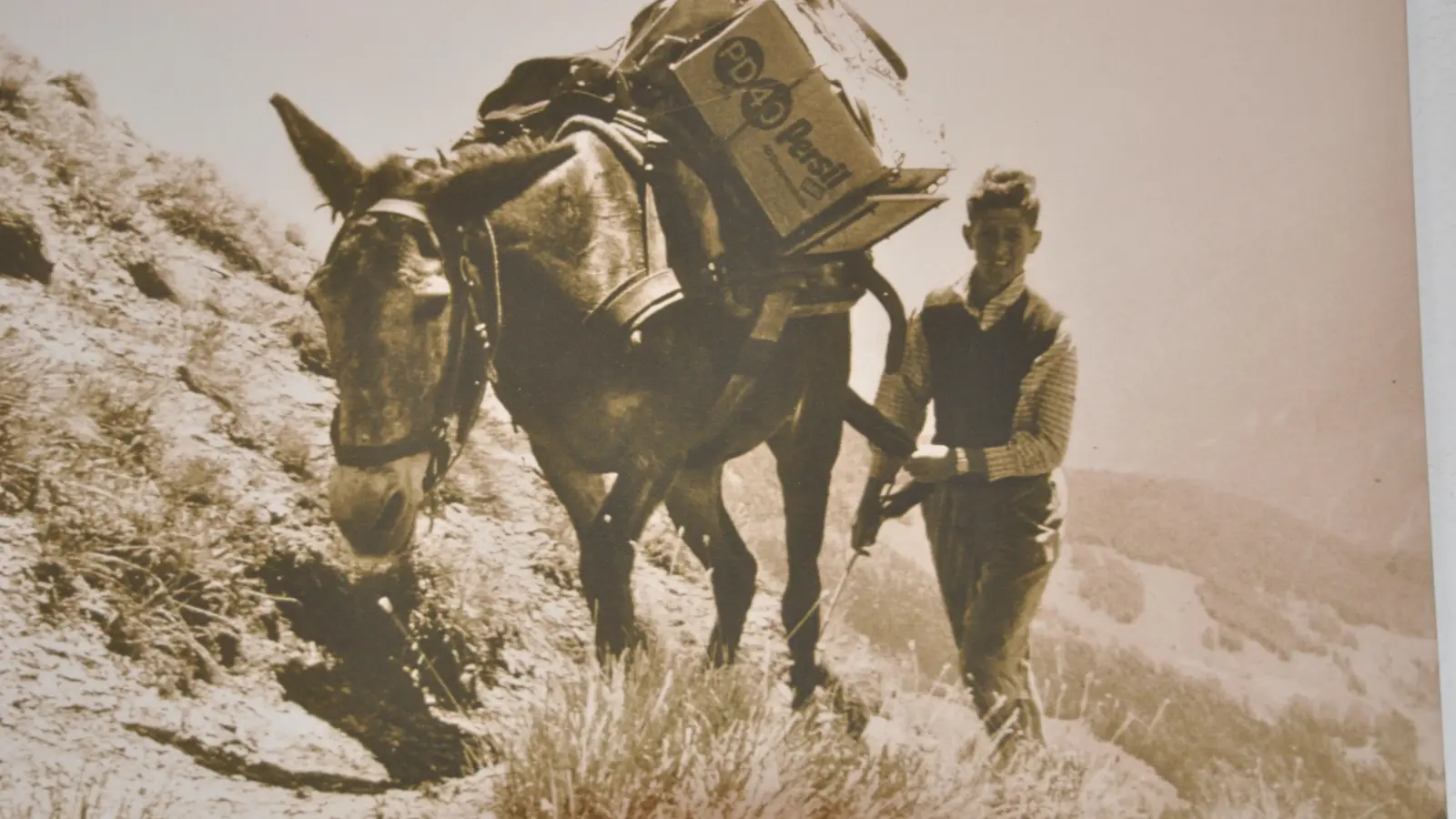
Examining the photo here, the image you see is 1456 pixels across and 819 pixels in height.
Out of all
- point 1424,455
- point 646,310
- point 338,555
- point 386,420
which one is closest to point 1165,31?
point 1424,455

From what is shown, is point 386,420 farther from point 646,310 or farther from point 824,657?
point 824,657

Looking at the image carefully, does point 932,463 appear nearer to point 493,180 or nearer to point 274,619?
point 493,180

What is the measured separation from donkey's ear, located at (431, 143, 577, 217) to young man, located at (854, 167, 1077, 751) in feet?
3.26

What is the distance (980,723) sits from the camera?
2.56m

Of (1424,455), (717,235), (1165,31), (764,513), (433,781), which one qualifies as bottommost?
(433,781)

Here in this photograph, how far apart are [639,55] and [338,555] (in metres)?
1.42

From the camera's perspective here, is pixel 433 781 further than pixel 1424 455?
No

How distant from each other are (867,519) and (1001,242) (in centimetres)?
79

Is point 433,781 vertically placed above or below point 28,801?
above

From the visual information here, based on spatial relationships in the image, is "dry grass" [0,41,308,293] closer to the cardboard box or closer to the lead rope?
the cardboard box

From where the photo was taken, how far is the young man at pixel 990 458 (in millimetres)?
2604

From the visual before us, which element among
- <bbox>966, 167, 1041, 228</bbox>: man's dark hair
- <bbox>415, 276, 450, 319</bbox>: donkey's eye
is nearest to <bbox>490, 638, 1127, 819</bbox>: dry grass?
<bbox>415, 276, 450, 319</bbox>: donkey's eye

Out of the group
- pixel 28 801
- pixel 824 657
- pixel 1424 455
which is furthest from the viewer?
pixel 1424 455

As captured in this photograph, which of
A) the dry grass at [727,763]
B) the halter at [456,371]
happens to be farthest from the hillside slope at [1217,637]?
the halter at [456,371]
